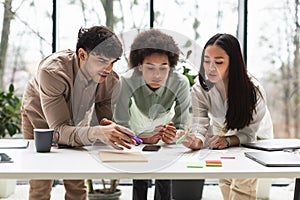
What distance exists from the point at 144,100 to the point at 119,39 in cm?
27

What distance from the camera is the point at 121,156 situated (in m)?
1.72

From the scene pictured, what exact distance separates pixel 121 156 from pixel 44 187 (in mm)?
697

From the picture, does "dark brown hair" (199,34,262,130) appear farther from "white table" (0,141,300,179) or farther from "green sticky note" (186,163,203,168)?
"green sticky note" (186,163,203,168)

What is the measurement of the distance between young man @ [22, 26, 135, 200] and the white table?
117 millimetres

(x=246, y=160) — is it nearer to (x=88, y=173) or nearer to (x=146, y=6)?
(x=88, y=173)

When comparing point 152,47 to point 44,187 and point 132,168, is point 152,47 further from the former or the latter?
point 44,187

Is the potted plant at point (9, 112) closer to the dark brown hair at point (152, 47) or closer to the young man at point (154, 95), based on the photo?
the young man at point (154, 95)

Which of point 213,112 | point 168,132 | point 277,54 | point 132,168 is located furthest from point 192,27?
point 132,168

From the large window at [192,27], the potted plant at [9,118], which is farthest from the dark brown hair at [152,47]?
the large window at [192,27]

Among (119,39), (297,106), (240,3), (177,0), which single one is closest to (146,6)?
(177,0)

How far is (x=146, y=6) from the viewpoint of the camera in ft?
12.1

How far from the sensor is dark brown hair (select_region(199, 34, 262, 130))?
2.07 m

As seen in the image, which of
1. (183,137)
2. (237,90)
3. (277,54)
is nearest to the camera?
(183,137)

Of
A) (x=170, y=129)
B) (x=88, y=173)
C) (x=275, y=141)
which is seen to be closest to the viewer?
(x=88, y=173)
